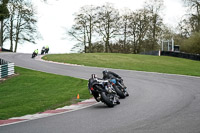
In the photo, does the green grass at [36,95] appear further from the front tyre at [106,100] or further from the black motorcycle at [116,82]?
the front tyre at [106,100]

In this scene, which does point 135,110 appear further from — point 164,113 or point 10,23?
point 10,23

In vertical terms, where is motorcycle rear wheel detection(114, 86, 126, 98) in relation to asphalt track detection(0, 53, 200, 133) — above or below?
above

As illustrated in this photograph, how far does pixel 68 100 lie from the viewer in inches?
524

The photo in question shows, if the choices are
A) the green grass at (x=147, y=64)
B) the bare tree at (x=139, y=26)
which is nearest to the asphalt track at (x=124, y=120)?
the green grass at (x=147, y=64)

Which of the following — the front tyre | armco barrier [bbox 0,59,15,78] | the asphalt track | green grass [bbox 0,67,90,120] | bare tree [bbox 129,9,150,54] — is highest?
bare tree [bbox 129,9,150,54]

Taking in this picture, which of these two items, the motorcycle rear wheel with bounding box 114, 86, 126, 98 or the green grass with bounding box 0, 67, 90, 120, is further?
the motorcycle rear wheel with bounding box 114, 86, 126, 98

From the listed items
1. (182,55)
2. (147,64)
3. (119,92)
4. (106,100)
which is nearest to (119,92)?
(119,92)

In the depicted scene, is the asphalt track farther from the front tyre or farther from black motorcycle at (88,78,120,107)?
black motorcycle at (88,78,120,107)

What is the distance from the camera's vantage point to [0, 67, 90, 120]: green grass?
444 inches

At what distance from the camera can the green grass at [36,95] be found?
11.3 metres

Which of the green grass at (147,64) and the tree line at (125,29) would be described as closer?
the green grass at (147,64)

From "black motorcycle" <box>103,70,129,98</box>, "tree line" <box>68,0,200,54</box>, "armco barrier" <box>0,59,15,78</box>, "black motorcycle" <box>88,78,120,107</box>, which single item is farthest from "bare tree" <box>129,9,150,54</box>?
"black motorcycle" <box>88,78,120,107</box>

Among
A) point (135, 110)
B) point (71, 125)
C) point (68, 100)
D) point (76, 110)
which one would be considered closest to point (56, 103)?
point (68, 100)

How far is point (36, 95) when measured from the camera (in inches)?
591
